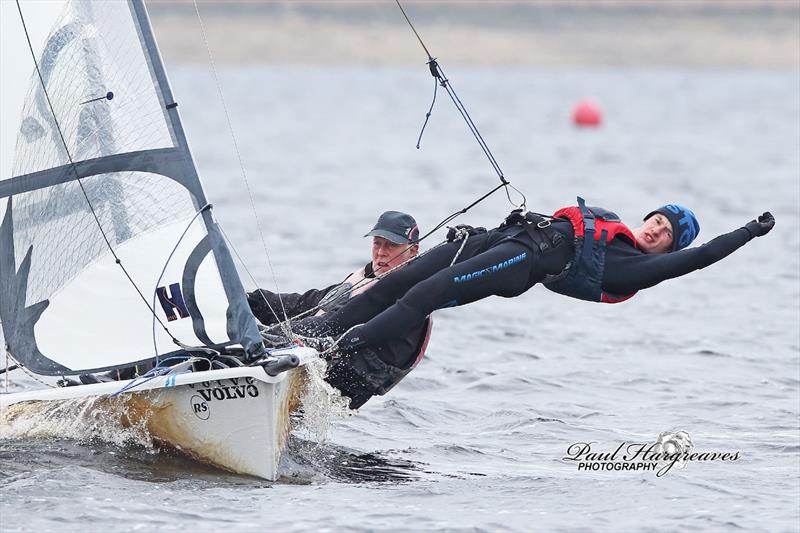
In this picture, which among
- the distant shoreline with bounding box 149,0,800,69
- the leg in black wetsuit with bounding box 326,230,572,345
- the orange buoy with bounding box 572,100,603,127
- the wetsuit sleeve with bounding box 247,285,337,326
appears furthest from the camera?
the distant shoreline with bounding box 149,0,800,69

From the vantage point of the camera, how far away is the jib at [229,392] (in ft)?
23.1

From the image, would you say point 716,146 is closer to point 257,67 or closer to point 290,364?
point 290,364

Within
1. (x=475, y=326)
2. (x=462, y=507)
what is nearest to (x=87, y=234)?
(x=462, y=507)

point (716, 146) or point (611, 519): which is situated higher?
point (716, 146)

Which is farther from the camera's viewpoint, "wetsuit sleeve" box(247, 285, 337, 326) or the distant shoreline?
the distant shoreline

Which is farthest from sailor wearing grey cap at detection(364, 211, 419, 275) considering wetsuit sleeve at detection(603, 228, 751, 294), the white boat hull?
wetsuit sleeve at detection(603, 228, 751, 294)

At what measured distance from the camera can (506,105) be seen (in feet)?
182

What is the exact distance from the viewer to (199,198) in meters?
7.19

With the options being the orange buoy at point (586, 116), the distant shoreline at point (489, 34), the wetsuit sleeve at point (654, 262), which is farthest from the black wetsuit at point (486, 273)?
the distant shoreline at point (489, 34)

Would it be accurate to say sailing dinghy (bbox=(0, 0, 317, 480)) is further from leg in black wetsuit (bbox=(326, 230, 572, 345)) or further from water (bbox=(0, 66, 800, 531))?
leg in black wetsuit (bbox=(326, 230, 572, 345))

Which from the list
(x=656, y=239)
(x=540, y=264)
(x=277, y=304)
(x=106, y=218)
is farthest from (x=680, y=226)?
(x=106, y=218)

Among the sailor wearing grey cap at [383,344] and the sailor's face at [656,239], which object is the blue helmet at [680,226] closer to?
the sailor's face at [656,239]

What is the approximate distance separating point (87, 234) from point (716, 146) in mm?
31634

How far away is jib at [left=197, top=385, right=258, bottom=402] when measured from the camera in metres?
7.04
